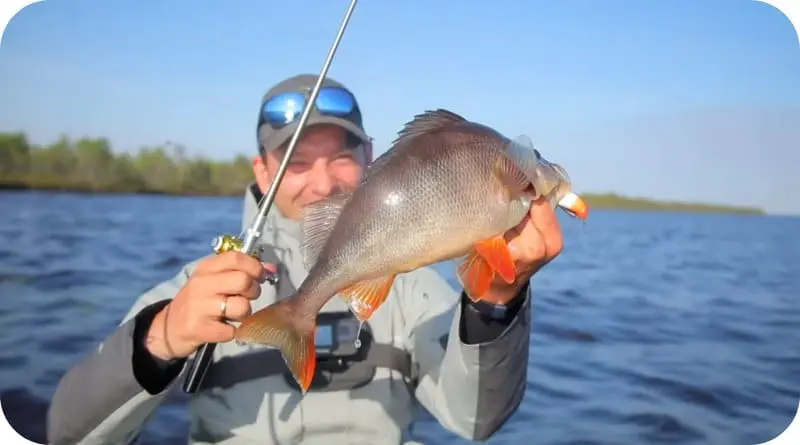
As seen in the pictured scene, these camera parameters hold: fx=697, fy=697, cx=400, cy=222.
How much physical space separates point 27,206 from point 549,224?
2198cm

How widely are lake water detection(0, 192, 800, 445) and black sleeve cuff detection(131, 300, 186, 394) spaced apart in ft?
5.05

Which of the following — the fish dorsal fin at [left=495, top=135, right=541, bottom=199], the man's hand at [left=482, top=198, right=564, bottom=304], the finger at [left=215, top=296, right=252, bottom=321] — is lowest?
the finger at [left=215, top=296, right=252, bottom=321]

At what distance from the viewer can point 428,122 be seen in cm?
202

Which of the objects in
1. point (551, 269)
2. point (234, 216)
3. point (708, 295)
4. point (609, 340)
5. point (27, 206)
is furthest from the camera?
point (234, 216)

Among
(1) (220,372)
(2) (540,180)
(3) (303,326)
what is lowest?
(1) (220,372)

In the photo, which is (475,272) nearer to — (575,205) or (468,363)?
(575,205)

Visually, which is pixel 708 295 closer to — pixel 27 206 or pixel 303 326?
pixel 303 326

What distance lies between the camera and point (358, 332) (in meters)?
2.88

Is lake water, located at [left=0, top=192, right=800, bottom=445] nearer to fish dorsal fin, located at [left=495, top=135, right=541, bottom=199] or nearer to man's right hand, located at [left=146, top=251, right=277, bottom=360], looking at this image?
fish dorsal fin, located at [left=495, top=135, right=541, bottom=199]

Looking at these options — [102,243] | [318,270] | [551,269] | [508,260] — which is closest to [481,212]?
[508,260]

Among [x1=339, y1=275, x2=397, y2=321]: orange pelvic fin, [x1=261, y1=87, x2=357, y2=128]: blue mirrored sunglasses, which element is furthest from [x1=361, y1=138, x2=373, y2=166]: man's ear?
[x1=339, y1=275, x2=397, y2=321]: orange pelvic fin

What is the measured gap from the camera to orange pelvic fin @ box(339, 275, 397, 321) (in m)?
1.93

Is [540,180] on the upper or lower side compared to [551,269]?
upper

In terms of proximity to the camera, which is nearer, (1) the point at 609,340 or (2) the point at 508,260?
(2) the point at 508,260
